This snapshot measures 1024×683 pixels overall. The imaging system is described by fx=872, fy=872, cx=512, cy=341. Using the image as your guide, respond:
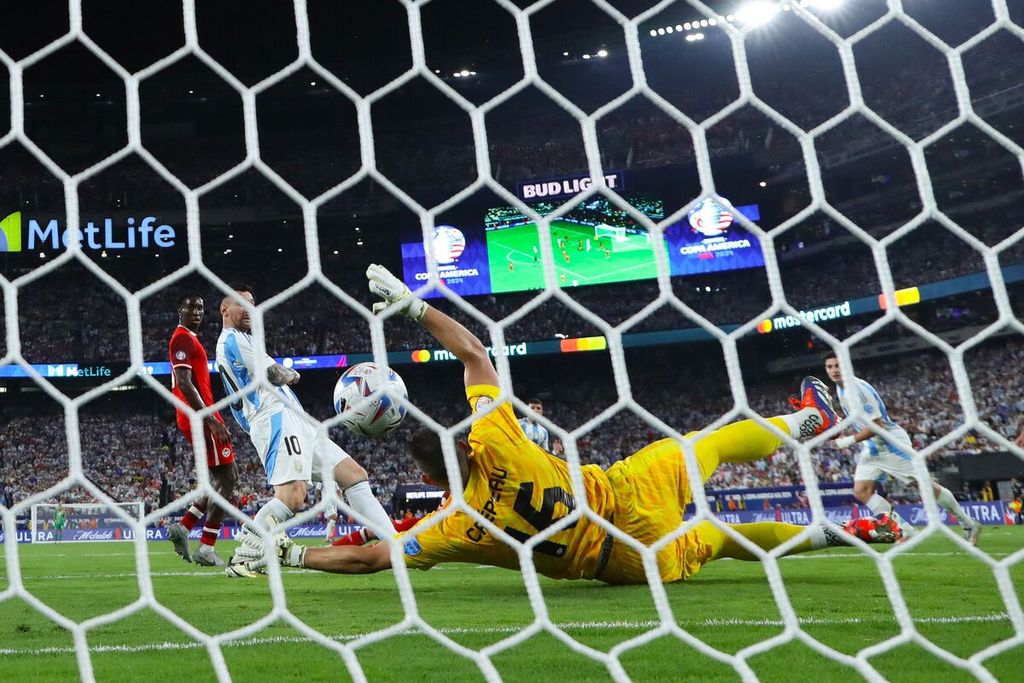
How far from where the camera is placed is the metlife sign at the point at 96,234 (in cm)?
2023

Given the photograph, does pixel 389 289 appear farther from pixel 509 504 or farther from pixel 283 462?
pixel 283 462

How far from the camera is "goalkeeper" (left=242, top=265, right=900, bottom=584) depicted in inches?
120

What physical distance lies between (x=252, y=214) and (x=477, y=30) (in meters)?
7.37

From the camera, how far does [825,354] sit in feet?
73.0

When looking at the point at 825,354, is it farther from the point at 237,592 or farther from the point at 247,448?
the point at 237,592

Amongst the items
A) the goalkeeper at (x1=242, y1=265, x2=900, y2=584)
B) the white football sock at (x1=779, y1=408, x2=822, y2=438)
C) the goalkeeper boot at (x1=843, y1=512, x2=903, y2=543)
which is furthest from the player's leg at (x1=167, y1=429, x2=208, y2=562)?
the goalkeeper boot at (x1=843, y1=512, x2=903, y2=543)

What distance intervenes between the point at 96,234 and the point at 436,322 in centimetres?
2110

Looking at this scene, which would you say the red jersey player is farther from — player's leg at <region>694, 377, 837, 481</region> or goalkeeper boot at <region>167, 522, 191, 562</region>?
player's leg at <region>694, 377, 837, 481</region>

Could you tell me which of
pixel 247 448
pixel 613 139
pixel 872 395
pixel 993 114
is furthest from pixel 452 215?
pixel 872 395

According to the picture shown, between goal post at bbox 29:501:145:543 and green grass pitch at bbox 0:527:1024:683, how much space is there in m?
9.72

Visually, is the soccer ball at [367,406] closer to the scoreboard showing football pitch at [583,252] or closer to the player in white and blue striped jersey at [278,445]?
the player in white and blue striped jersey at [278,445]

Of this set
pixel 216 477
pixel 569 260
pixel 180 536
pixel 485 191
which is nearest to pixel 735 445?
pixel 216 477

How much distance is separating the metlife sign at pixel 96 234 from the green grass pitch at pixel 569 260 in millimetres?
8067

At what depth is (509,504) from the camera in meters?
3.06
